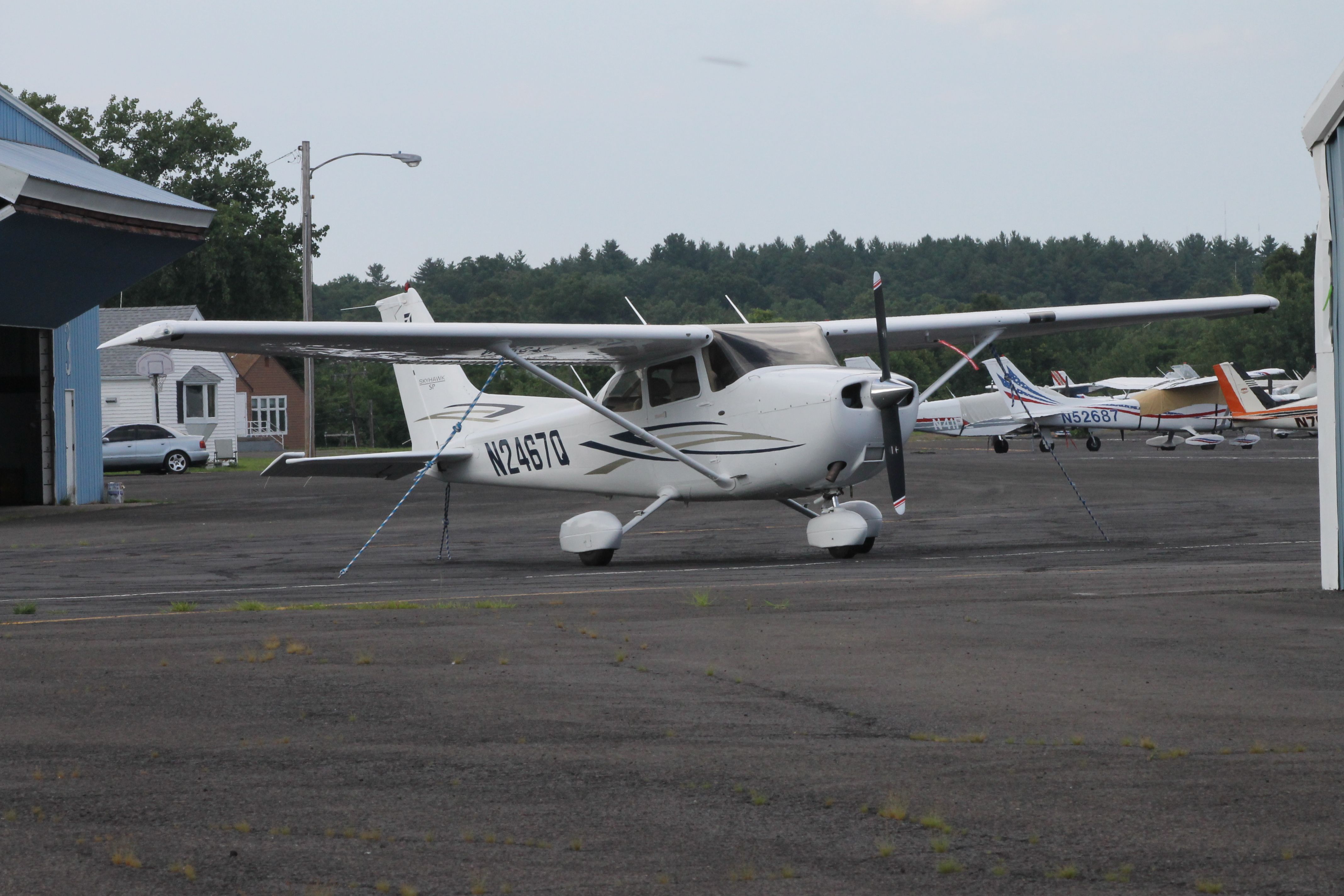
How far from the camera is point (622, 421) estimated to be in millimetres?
15633

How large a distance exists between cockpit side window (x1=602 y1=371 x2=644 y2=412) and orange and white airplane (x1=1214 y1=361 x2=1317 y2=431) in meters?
34.2

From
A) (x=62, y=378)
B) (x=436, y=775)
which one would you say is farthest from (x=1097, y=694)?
(x=62, y=378)

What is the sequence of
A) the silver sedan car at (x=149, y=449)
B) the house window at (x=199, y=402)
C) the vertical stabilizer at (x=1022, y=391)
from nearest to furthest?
the silver sedan car at (x=149, y=449) → the vertical stabilizer at (x=1022, y=391) → the house window at (x=199, y=402)

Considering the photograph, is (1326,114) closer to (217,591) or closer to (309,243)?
(217,591)

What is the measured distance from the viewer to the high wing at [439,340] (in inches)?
538

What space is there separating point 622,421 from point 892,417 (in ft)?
10.4

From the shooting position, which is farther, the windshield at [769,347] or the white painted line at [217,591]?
the windshield at [769,347]

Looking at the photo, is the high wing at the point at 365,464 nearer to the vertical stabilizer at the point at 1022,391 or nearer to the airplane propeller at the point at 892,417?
the airplane propeller at the point at 892,417

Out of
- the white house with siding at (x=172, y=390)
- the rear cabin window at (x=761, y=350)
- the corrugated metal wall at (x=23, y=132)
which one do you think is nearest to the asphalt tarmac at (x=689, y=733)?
the rear cabin window at (x=761, y=350)

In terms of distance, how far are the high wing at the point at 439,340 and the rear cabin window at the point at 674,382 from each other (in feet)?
0.52

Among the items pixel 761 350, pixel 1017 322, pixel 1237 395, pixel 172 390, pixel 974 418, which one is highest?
pixel 172 390

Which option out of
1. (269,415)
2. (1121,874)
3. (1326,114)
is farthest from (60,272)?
(269,415)

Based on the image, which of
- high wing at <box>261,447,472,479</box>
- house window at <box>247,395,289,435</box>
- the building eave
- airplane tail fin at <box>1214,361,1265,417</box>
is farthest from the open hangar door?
house window at <box>247,395,289,435</box>

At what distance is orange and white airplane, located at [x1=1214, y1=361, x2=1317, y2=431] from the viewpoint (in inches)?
1812
